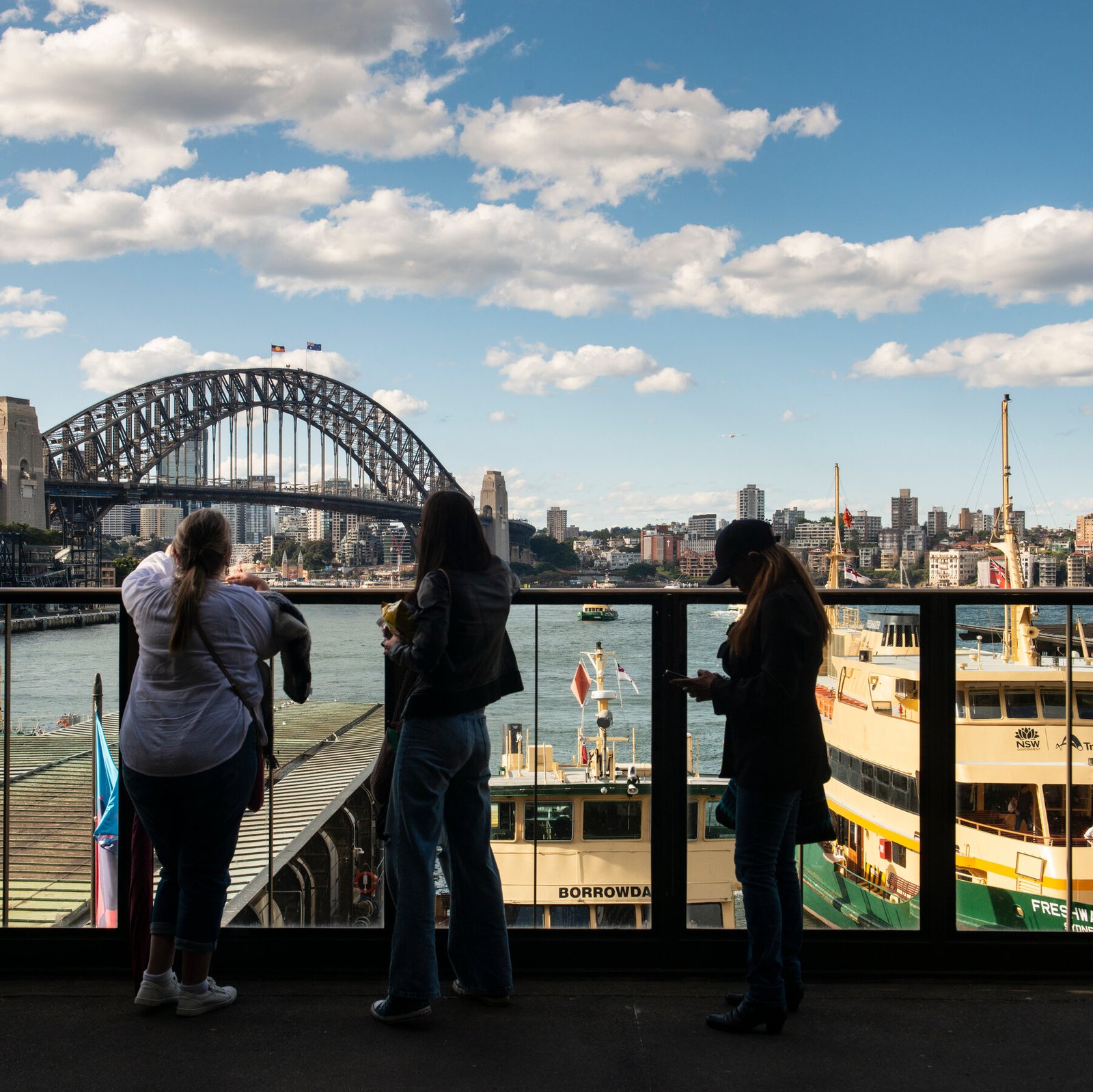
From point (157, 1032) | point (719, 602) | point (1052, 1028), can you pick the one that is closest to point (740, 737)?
point (719, 602)

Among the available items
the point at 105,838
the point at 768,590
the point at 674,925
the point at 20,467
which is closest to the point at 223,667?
the point at 105,838

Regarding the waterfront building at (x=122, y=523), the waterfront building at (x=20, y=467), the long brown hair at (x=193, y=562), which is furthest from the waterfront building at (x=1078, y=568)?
the waterfront building at (x=122, y=523)

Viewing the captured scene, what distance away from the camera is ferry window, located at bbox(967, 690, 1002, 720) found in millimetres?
4328

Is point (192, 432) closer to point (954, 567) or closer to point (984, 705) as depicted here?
point (954, 567)

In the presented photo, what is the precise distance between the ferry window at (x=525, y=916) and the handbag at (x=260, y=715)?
2.74 feet

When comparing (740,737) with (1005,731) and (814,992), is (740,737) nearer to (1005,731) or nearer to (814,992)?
(814,992)

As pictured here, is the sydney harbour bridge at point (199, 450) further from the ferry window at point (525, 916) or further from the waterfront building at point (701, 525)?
the ferry window at point (525, 916)

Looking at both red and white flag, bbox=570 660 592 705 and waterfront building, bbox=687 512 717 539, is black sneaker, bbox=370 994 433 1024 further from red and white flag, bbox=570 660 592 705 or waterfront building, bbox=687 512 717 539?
waterfront building, bbox=687 512 717 539

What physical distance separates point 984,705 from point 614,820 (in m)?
2.23

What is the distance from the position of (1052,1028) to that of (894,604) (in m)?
1.25

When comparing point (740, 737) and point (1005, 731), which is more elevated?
point (740, 737)

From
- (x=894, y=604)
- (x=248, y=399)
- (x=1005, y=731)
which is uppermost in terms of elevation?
(x=248, y=399)

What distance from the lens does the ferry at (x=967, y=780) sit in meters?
3.24

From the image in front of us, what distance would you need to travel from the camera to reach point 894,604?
9.91 feet
